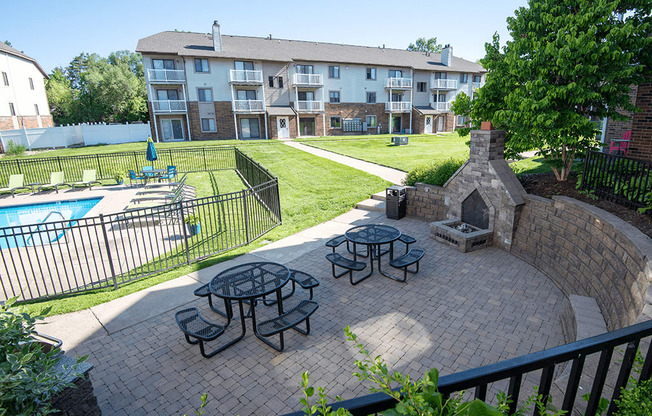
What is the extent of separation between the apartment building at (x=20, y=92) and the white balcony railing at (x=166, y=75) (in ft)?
44.2

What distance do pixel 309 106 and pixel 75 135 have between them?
22.4 metres

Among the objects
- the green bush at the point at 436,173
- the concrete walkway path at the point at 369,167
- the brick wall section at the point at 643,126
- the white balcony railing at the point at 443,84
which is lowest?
the concrete walkway path at the point at 369,167

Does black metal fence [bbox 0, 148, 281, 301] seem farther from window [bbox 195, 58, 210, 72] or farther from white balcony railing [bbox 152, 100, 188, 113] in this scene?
window [bbox 195, 58, 210, 72]

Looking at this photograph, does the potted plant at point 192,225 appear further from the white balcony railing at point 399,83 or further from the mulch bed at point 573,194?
the white balcony railing at point 399,83

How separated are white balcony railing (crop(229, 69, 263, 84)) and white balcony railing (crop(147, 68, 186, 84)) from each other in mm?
4587

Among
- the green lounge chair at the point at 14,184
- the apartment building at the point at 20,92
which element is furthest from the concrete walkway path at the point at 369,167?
the apartment building at the point at 20,92

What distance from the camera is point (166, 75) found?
108 ft

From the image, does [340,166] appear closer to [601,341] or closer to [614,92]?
[614,92]

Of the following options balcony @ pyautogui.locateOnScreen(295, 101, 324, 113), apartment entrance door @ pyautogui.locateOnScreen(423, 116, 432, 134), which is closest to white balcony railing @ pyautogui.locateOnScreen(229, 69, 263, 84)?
balcony @ pyautogui.locateOnScreen(295, 101, 324, 113)

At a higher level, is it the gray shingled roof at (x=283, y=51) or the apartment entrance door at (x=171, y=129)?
the gray shingled roof at (x=283, y=51)

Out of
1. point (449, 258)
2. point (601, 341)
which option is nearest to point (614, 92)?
point (449, 258)

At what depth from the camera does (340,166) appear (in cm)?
1884

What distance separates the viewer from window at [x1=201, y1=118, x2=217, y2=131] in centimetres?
3553

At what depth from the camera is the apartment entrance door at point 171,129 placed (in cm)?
3525
